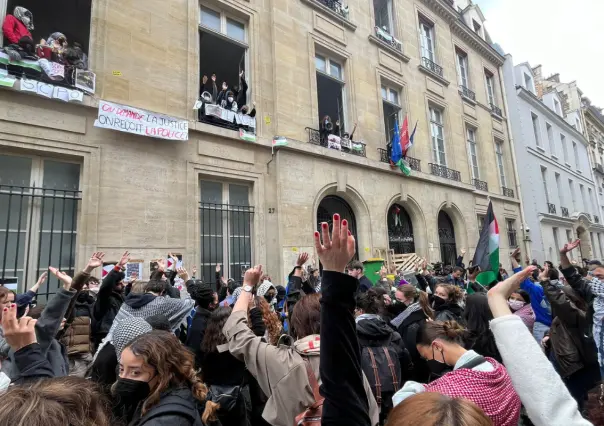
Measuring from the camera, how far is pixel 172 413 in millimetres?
1600

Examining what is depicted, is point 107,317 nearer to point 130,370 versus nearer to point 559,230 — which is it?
point 130,370

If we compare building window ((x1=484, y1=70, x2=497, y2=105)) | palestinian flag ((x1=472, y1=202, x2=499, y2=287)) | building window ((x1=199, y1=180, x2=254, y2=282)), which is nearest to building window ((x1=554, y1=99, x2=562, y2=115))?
building window ((x1=484, y1=70, x2=497, y2=105))

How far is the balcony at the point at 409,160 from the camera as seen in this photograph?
39.1ft

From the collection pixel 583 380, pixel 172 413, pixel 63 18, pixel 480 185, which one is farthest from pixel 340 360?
pixel 480 185

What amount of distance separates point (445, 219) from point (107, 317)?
13979mm

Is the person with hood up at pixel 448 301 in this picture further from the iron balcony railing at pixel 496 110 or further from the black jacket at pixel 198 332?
the iron balcony railing at pixel 496 110

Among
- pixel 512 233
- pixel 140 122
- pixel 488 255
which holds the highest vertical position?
pixel 140 122

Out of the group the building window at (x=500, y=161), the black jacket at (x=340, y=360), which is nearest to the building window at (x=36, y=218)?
the black jacket at (x=340, y=360)

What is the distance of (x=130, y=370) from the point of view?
5.91ft

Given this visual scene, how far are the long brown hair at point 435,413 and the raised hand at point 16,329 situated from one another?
171cm

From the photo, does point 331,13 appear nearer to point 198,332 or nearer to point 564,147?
point 198,332

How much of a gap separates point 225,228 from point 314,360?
705 cm

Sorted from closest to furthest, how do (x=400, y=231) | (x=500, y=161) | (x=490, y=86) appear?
(x=400, y=231), (x=500, y=161), (x=490, y=86)

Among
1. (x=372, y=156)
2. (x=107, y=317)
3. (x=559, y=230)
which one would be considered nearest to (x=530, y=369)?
(x=107, y=317)
